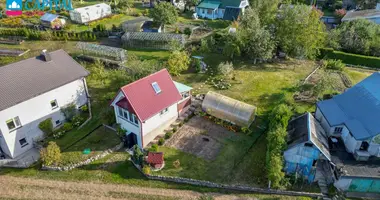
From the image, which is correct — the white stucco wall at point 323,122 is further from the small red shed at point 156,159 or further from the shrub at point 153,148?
the shrub at point 153,148

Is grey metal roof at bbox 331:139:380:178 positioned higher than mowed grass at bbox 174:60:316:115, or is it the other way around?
mowed grass at bbox 174:60:316:115

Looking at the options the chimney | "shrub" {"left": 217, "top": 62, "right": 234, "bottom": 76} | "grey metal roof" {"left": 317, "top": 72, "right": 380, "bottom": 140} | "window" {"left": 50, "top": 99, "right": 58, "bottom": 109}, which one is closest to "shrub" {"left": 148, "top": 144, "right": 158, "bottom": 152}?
"window" {"left": 50, "top": 99, "right": 58, "bottom": 109}

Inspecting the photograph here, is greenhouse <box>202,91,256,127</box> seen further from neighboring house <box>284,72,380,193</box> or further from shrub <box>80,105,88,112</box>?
shrub <box>80,105,88,112</box>

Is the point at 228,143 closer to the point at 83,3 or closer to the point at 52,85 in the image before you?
the point at 52,85

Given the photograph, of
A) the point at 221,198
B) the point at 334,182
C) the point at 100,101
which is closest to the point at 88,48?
the point at 100,101

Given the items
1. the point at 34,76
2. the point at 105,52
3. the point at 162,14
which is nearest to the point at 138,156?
the point at 34,76

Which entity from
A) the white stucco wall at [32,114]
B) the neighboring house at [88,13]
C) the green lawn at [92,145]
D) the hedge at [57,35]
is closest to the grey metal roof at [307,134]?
the green lawn at [92,145]

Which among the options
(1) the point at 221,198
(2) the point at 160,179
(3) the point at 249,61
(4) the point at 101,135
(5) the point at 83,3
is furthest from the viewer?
(5) the point at 83,3
